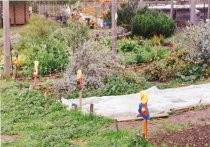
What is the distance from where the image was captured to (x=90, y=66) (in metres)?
10.2

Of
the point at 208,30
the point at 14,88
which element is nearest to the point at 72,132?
the point at 14,88

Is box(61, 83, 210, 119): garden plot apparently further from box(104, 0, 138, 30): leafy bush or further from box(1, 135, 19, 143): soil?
box(104, 0, 138, 30): leafy bush

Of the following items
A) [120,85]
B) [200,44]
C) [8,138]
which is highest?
[200,44]

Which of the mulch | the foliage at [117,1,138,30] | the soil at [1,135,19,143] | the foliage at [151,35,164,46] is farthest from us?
the foliage at [117,1,138,30]

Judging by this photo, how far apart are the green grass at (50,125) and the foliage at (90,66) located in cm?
84

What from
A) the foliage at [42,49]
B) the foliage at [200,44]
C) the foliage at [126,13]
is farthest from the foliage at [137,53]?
the foliage at [126,13]

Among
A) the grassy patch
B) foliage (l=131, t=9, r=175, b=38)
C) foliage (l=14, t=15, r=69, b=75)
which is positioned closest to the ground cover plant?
foliage (l=14, t=15, r=69, b=75)

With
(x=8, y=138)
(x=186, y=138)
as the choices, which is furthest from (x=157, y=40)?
(x=186, y=138)

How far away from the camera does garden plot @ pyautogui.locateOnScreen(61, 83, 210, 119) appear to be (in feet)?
27.0

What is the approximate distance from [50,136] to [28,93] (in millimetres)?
2725

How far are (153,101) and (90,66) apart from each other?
1.86 m

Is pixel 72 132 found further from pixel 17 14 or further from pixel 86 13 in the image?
pixel 17 14

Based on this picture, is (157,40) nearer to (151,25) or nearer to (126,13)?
(151,25)

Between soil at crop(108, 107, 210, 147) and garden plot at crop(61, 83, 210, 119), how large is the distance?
12.5 inches
